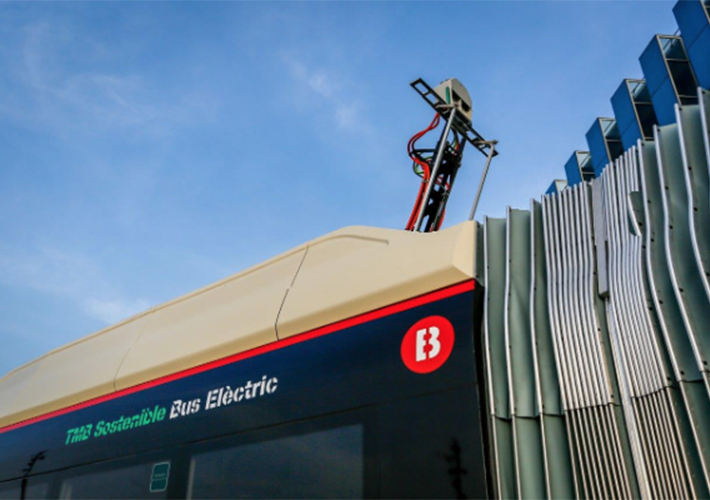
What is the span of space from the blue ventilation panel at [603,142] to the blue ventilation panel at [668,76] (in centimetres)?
284

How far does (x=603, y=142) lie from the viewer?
2352 centimetres

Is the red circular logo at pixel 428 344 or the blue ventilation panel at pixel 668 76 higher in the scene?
the blue ventilation panel at pixel 668 76

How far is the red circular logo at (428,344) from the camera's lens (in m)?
3.10

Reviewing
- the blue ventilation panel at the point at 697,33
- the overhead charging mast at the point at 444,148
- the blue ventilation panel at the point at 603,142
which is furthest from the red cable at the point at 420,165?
the blue ventilation panel at the point at 603,142

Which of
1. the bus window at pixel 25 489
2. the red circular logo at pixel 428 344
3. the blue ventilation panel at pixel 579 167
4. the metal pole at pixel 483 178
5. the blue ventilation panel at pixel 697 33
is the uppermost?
the blue ventilation panel at pixel 579 167

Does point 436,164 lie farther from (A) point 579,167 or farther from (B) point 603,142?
A: (A) point 579,167

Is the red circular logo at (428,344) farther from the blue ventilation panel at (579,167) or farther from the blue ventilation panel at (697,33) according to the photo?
the blue ventilation panel at (579,167)

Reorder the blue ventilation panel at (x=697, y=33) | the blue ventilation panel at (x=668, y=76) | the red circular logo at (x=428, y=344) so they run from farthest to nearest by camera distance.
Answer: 1. the blue ventilation panel at (x=668, y=76)
2. the blue ventilation panel at (x=697, y=33)
3. the red circular logo at (x=428, y=344)

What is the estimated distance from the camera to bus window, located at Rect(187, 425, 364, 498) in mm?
3170

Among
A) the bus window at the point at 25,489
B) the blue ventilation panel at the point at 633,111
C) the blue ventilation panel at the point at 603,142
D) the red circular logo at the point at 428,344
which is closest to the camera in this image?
the red circular logo at the point at 428,344

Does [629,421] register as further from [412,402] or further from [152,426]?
[152,426]

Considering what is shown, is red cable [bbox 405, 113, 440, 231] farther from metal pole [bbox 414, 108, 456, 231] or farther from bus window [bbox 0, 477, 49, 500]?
bus window [bbox 0, 477, 49, 500]

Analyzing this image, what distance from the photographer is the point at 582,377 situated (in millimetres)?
2799

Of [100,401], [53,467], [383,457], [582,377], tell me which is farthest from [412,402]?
[53,467]
